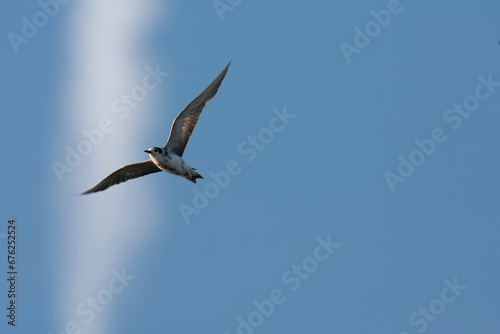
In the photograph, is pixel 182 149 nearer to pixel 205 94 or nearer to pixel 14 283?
pixel 205 94

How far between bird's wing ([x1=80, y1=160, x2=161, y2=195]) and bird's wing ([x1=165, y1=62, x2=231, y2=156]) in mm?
1299

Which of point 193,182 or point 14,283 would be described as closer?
point 193,182

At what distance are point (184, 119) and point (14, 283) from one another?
32.5 feet

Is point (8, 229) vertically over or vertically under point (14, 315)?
over

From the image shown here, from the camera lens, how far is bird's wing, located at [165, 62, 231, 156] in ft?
132

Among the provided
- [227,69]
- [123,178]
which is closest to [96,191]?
[123,178]

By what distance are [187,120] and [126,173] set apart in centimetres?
347

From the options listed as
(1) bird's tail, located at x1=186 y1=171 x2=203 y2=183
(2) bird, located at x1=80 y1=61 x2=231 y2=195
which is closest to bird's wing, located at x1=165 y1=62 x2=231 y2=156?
(2) bird, located at x1=80 y1=61 x2=231 y2=195

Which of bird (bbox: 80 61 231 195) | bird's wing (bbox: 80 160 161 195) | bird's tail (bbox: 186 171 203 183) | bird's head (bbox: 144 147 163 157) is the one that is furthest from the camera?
bird's wing (bbox: 80 160 161 195)

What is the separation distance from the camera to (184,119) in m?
40.5

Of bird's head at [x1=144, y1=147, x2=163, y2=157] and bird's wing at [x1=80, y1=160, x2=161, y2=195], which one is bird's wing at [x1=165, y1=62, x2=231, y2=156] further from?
bird's wing at [x1=80, y1=160, x2=161, y2=195]

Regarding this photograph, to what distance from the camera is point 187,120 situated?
40562 millimetres

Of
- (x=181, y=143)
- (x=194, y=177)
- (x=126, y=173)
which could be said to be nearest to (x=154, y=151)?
(x=181, y=143)

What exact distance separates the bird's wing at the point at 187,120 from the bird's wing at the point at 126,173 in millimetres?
1299
